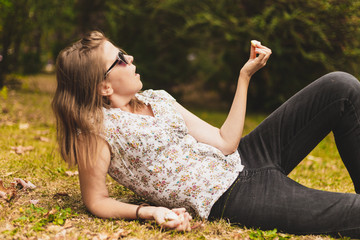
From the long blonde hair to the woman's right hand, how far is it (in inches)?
19.0

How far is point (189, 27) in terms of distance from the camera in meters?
7.86

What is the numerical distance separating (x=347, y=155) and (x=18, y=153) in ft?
9.53

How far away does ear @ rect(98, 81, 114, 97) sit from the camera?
7.30 feet

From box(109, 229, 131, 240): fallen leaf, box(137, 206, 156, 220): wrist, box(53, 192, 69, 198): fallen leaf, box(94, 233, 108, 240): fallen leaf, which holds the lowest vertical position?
box(53, 192, 69, 198): fallen leaf

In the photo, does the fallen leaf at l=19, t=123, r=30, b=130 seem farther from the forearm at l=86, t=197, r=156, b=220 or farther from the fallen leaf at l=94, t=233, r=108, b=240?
the fallen leaf at l=94, t=233, r=108, b=240

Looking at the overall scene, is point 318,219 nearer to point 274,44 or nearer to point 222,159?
point 222,159

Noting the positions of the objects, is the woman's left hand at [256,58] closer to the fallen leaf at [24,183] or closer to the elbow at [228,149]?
the elbow at [228,149]

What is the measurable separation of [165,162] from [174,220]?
318 millimetres

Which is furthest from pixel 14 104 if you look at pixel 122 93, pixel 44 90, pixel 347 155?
pixel 347 155

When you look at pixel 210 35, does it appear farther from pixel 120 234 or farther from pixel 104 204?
pixel 120 234

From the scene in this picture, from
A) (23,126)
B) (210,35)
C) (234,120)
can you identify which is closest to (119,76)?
(234,120)

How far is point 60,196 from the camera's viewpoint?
9.25ft

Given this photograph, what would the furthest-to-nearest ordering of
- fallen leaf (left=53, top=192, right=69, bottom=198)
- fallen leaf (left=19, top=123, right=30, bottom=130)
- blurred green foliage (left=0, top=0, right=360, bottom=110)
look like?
1. blurred green foliage (left=0, top=0, right=360, bottom=110)
2. fallen leaf (left=19, top=123, right=30, bottom=130)
3. fallen leaf (left=53, top=192, right=69, bottom=198)

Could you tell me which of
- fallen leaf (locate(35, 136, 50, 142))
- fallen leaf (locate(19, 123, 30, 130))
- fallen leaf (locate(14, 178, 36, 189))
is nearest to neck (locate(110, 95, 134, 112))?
fallen leaf (locate(14, 178, 36, 189))
